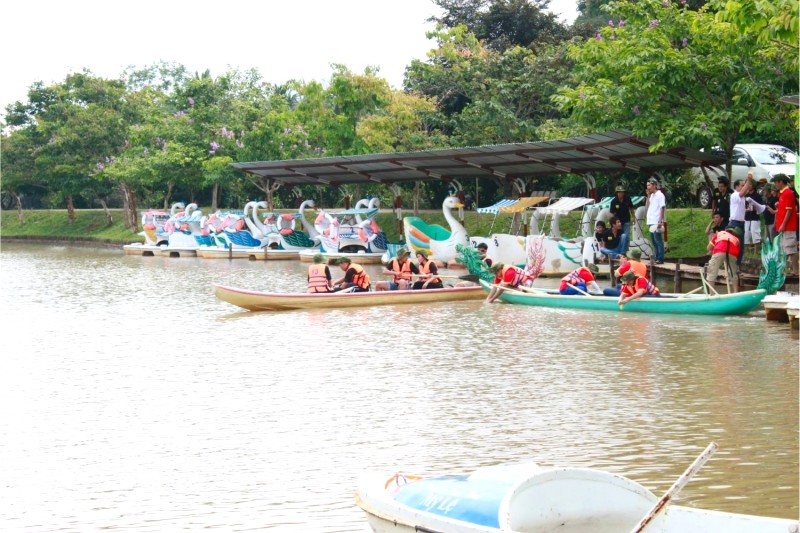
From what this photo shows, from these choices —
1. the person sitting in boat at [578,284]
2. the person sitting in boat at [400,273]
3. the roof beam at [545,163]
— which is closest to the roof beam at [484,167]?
the roof beam at [545,163]

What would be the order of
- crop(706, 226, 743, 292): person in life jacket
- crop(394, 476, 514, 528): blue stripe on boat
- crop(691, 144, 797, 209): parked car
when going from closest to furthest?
crop(394, 476, 514, 528): blue stripe on boat, crop(706, 226, 743, 292): person in life jacket, crop(691, 144, 797, 209): parked car

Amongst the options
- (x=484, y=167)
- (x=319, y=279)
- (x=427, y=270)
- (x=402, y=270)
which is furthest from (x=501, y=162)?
(x=319, y=279)

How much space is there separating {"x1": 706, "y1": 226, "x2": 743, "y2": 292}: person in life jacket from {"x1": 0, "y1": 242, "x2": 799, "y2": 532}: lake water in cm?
153

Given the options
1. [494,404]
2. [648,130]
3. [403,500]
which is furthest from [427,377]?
[648,130]

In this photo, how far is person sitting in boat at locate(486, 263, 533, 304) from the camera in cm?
2203

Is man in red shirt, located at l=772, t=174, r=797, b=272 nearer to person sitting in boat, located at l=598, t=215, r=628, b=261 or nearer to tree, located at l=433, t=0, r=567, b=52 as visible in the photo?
person sitting in boat, located at l=598, t=215, r=628, b=261

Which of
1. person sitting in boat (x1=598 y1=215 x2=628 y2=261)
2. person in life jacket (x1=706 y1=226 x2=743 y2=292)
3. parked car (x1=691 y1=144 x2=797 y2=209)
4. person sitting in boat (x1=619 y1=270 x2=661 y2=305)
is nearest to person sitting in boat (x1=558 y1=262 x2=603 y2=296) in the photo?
person sitting in boat (x1=619 y1=270 x2=661 y2=305)

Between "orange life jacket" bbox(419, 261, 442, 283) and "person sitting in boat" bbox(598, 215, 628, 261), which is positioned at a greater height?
"person sitting in boat" bbox(598, 215, 628, 261)

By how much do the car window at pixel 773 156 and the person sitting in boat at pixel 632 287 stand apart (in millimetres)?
11830

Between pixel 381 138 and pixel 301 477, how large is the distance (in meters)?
35.2

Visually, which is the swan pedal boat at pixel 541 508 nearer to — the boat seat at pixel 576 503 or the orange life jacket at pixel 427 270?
the boat seat at pixel 576 503

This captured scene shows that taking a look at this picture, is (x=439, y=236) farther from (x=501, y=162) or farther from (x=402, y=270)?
(x=402, y=270)

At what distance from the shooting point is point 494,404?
1221 cm

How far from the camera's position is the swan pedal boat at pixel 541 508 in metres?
5.89
